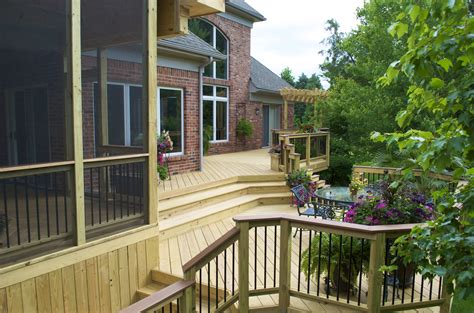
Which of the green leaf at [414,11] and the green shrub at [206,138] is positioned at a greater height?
the green leaf at [414,11]

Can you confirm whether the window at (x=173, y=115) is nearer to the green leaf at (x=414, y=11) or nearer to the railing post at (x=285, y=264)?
the railing post at (x=285, y=264)

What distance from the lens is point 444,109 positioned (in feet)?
5.71

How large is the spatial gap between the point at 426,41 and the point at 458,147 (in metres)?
0.46

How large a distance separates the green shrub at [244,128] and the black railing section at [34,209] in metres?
10.4

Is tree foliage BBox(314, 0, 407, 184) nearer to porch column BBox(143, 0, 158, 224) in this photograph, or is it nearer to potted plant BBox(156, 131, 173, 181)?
potted plant BBox(156, 131, 173, 181)

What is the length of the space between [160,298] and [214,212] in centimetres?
383

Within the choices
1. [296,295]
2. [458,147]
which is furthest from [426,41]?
[296,295]

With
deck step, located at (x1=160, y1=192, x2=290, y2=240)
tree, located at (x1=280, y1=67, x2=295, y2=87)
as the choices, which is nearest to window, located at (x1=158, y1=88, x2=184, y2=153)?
deck step, located at (x1=160, y1=192, x2=290, y2=240)

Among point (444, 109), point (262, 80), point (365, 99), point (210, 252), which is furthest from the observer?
point (262, 80)

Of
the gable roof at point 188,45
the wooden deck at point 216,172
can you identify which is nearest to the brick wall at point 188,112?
the wooden deck at point 216,172

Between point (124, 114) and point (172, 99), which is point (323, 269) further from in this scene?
point (172, 99)

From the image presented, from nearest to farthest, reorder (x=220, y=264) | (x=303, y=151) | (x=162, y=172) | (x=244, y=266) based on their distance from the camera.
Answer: (x=244, y=266) < (x=220, y=264) < (x=162, y=172) < (x=303, y=151)

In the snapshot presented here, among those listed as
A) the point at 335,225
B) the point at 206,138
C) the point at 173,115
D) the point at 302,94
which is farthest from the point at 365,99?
the point at 335,225

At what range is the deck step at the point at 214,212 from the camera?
5.59 metres
